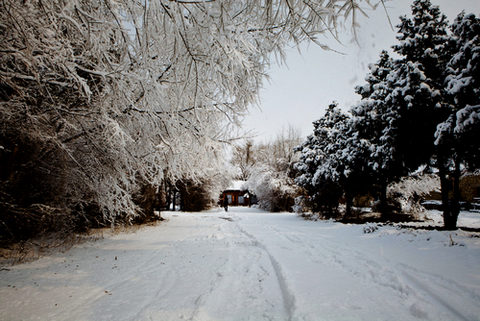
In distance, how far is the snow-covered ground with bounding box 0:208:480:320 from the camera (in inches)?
121

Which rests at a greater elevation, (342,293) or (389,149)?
(389,149)

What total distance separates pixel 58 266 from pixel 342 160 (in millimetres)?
14197

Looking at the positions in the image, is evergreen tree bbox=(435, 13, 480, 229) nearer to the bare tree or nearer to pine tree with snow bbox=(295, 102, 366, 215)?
pine tree with snow bbox=(295, 102, 366, 215)

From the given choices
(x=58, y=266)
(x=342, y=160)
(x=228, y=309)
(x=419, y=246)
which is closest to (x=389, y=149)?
(x=342, y=160)

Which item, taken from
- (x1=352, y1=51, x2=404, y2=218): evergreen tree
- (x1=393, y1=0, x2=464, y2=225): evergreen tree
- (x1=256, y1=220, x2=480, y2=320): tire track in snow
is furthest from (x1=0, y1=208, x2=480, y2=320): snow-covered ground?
(x1=352, y1=51, x2=404, y2=218): evergreen tree

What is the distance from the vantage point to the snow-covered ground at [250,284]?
3.08 meters

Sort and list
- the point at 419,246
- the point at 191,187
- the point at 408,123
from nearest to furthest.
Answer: the point at 419,246 → the point at 408,123 → the point at 191,187

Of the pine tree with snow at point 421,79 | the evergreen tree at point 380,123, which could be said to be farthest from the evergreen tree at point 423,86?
the evergreen tree at point 380,123

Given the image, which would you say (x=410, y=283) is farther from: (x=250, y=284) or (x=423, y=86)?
(x=423, y=86)

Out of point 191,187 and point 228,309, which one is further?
point 191,187

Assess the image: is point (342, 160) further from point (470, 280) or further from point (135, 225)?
point (135, 225)

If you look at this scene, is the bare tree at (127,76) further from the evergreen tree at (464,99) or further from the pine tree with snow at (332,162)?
the pine tree with snow at (332,162)

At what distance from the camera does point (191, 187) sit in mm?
25906

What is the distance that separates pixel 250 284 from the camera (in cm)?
406
